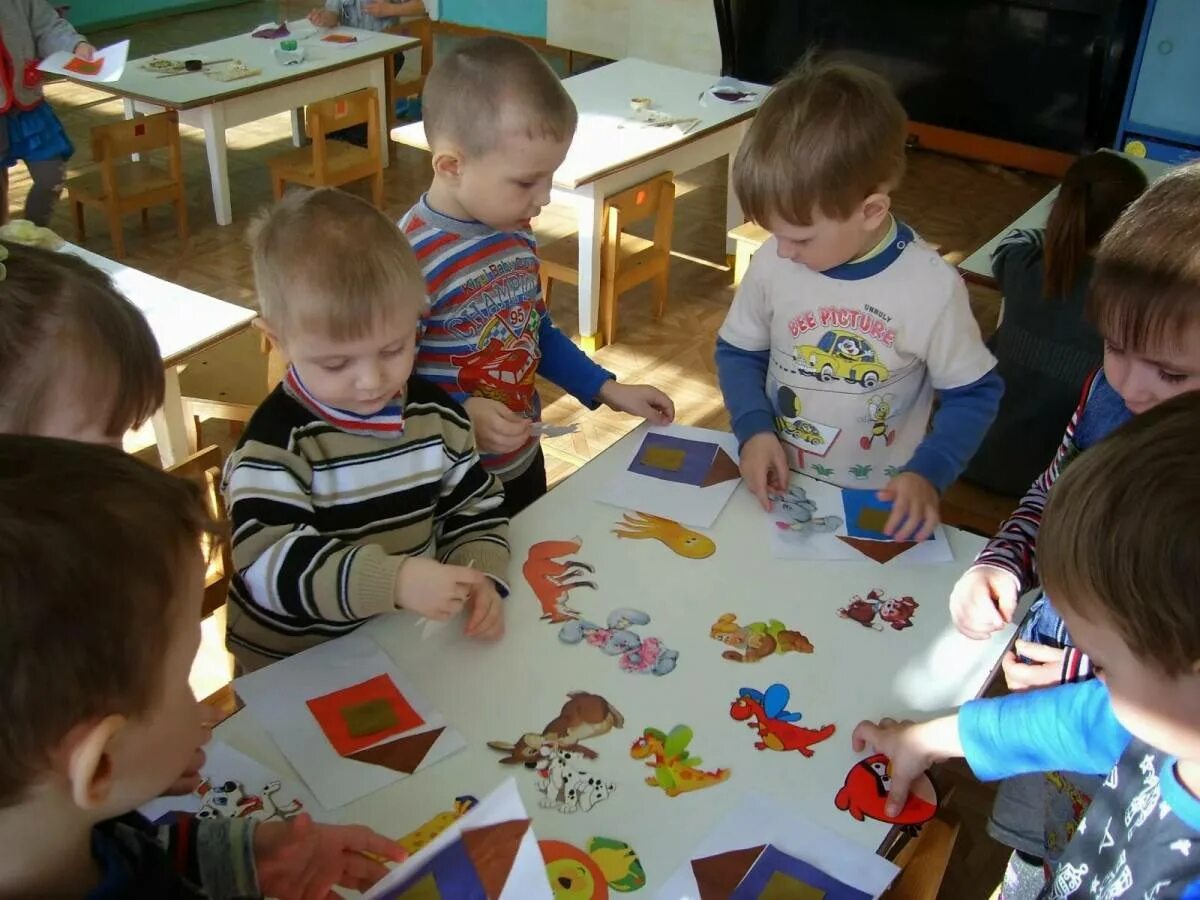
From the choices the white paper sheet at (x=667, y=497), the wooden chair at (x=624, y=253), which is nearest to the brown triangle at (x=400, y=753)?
the white paper sheet at (x=667, y=497)

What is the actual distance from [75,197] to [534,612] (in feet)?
12.2

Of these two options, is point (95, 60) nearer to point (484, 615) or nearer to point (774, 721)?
point (484, 615)

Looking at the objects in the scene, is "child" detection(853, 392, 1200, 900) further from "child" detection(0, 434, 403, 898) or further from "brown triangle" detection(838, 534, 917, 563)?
"child" detection(0, 434, 403, 898)

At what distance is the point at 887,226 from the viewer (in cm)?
152

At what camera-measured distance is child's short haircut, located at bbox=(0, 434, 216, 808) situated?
0.58 m

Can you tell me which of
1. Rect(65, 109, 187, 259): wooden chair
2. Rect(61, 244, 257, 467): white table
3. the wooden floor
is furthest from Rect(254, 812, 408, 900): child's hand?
Rect(65, 109, 187, 259): wooden chair

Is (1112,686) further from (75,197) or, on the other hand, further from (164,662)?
(75,197)

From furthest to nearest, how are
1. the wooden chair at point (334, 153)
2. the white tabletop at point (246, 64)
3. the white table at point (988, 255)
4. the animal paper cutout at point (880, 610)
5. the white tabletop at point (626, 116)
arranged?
the wooden chair at point (334, 153)
the white tabletop at point (246, 64)
the white tabletop at point (626, 116)
the white table at point (988, 255)
the animal paper cutout at point (880, 610)

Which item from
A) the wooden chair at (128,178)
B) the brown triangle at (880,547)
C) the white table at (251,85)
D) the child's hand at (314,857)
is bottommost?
the wooden chair at (128,178)

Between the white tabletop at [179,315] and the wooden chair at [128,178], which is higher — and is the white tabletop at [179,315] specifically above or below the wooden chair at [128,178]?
above

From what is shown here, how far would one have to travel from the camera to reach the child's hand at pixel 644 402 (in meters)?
1.62

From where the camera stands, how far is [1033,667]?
120cm

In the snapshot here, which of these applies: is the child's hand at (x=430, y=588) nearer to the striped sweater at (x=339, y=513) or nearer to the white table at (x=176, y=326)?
the striped sweater at (x=339, y=513)

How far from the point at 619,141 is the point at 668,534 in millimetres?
2370
